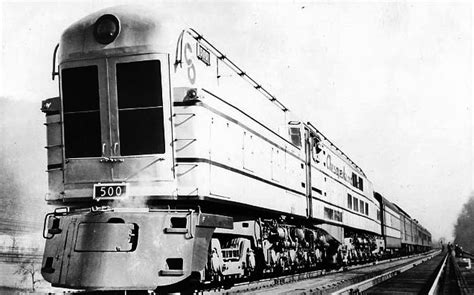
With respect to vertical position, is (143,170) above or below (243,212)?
above

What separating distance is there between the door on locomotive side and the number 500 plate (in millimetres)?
144

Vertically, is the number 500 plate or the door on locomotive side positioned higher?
the door on locomotive side

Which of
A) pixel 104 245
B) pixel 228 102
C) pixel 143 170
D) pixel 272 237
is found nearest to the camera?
pixel 104 245

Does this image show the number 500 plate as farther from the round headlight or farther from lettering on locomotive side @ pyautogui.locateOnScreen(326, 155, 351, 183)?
lettering on locomotive side @ pyautogui.locateOnScreen(326, 155, 351, 183)

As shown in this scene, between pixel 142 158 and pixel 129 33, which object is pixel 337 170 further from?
pixel 129 33

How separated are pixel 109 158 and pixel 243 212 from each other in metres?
3.60

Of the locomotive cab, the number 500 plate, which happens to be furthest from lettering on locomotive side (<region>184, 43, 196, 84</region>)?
the number 500 plate

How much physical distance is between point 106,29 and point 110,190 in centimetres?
261

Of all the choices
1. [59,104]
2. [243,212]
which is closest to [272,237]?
[243,212]

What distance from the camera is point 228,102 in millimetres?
10016

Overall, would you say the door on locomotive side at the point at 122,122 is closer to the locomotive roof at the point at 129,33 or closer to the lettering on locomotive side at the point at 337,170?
the locomotive roof at the point at 129,33

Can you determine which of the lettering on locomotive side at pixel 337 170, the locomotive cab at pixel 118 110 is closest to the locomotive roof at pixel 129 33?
the locomotive cab at pixel 118 110

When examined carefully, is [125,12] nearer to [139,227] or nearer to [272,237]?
[139,227]

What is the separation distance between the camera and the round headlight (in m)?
8.48
